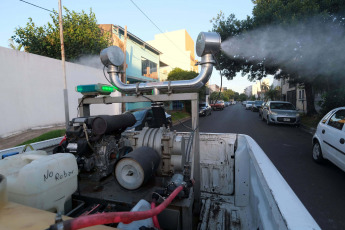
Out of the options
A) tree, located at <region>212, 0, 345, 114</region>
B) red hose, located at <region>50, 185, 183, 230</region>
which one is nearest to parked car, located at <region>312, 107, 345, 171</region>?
red hose, located at <region>50, 185, 183, 230</region>

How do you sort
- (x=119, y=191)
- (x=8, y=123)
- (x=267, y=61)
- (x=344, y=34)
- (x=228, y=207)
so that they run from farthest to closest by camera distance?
(x=267, y=61) < (x=344, y=34) < (x=8, y=123) < (x=228, y=207) < (x=119, y=191)

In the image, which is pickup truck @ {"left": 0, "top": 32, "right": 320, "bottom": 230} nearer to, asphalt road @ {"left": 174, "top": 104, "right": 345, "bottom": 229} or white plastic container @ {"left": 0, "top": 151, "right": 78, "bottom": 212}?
white plastic container @ {"left": 0, "top": 151, "right": 78, "bottom": 212}

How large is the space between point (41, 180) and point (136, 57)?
20.7 meters

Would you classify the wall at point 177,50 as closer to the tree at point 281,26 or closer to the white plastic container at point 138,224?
the tree at point 281,26

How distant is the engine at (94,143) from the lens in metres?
2.05

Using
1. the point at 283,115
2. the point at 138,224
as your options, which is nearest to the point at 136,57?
the point at 283,115

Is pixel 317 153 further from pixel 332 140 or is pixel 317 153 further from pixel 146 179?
pixel 146 179

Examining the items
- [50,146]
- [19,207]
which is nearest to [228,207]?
[19,207]

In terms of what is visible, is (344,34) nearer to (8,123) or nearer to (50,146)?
(50,146)

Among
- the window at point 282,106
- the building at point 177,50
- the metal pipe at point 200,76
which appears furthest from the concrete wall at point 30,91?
the building at point 177,50

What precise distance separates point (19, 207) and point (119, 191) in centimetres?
97

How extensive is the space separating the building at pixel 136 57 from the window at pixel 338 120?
48.1 feet

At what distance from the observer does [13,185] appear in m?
1.21

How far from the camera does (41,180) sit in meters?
1.25
